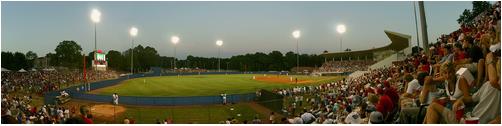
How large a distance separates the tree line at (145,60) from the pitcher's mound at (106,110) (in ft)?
215

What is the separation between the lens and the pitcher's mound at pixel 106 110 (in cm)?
2405

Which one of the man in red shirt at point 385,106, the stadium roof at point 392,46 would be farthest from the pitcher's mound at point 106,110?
the stadium roof at point 392,46

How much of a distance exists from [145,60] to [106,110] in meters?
99.1

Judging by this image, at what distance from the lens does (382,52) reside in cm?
6656

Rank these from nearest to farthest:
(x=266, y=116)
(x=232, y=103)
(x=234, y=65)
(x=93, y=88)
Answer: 1. (x=266, y=116)
2. (x=232, y=103)
3. (x=93, y=88)
4. (x=234, y=65)

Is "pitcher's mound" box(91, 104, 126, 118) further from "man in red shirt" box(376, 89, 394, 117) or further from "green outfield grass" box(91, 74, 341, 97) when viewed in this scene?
"man in red shirt" box(376, 89, 394, 117)

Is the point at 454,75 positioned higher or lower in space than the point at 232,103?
higher

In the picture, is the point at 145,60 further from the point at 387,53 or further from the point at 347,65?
the point at 387,53

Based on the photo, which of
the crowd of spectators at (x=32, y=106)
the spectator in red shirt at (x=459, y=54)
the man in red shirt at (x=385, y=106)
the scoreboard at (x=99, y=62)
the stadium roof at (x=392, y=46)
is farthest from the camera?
the stadium roof at (x=392, y=46)

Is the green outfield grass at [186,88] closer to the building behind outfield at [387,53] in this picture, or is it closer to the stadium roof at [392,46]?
the building behind outfield at [387,53]

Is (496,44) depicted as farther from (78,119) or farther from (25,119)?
(25,119)

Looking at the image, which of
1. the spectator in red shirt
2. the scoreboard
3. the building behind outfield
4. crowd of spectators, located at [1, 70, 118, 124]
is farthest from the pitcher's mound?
the building behind outfield

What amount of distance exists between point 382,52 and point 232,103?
45965mm

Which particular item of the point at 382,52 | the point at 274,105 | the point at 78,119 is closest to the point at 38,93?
the point at 274,105
